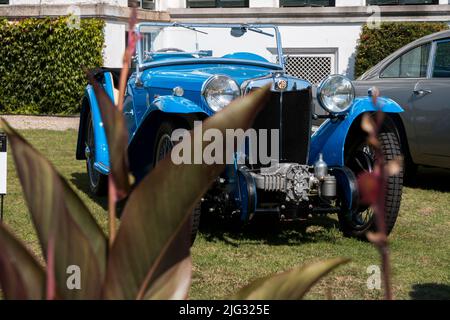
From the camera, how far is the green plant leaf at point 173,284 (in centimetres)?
162

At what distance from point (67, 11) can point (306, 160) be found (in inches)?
403

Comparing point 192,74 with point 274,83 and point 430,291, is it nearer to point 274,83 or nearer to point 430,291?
point 274,83

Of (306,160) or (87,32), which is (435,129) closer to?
(306,160)

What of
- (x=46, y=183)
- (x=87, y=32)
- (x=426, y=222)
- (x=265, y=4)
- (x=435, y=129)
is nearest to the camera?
(x=46, y=183)

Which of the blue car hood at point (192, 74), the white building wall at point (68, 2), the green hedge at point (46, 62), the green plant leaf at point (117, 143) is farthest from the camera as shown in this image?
the white building wall at point (68, 2)

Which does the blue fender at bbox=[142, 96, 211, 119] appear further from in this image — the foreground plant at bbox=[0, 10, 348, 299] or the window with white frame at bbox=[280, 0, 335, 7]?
the window with white frame at bbox=[280, 0, 335, 7]

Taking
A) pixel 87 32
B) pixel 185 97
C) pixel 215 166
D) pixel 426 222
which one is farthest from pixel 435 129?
pixel 87 32

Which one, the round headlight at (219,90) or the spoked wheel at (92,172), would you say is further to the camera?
the spoked wheel at (92,172)

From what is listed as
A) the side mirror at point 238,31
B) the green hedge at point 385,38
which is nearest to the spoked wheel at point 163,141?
the side mirror at point 238,31

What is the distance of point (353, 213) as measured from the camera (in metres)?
6.27

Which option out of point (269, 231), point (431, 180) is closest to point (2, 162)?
point (269, 231)

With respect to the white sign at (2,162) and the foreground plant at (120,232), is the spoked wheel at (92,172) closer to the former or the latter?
the white sign at (2,162)

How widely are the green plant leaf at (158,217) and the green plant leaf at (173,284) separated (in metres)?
0.02

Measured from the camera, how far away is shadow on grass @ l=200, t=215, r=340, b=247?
614 centimetres
